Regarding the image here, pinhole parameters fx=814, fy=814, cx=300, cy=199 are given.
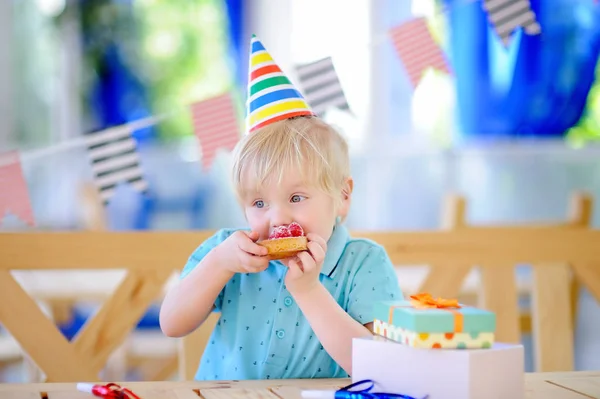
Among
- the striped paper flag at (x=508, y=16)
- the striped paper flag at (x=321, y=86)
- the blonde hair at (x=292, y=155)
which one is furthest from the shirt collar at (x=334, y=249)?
the striped paper flag at (x=508, y=16)

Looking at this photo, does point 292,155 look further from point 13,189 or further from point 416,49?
point 416,49

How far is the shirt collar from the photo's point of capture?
1.47 m

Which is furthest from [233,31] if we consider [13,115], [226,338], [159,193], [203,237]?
[226,338]

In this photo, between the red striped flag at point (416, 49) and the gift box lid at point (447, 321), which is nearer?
the gift box lid at point (447, 321)

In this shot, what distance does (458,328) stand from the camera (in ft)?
3.15

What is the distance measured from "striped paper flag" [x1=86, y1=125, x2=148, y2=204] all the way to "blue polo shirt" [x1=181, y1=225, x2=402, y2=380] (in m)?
0.65

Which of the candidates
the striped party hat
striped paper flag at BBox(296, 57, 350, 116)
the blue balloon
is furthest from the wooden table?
the blue balloon

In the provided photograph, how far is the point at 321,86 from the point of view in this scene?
7.28ft

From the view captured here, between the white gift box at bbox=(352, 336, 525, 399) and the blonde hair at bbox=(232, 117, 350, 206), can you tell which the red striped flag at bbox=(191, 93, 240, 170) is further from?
the white gift box at bbox=(352, 336, 525, 399)

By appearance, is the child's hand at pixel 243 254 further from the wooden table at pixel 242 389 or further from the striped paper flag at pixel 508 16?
the striped paper flag at pixel 508 16

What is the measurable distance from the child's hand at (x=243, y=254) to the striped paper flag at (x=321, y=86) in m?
0.95

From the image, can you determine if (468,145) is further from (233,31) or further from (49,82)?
(49,82)

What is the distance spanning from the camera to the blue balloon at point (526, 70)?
4082 millimetres

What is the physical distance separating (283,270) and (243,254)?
23 cm
